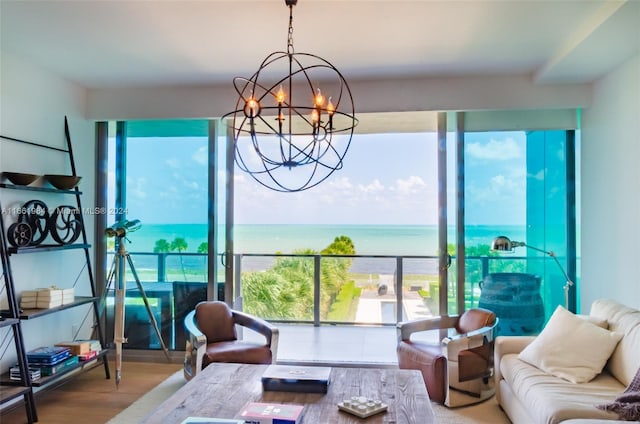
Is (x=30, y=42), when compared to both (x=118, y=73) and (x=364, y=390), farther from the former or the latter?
(x=364, y=390)

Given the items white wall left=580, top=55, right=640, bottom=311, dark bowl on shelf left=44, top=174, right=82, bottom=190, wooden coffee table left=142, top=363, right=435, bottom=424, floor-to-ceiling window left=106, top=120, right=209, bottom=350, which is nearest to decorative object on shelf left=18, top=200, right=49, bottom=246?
dark bowl on shelf left=44, top=174, right=82, bottom=190

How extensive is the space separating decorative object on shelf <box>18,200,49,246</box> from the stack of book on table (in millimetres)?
827

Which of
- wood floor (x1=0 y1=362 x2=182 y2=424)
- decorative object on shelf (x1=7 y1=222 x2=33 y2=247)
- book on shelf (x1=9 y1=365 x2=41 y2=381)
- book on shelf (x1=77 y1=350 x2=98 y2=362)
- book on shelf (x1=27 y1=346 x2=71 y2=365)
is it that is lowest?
wood floor (x1=0 y1=362 x2=182 y2=424)

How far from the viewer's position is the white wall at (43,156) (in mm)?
3211

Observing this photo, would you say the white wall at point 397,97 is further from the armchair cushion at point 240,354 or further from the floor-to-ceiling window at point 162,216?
the armchair cushion at point 240,354

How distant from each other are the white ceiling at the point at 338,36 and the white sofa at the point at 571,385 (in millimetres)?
1804

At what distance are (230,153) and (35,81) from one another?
1699mm

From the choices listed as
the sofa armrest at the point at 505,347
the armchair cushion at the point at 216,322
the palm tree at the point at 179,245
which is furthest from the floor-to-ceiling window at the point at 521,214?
the palm tree at the point at 179,245

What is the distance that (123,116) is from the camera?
13.5 ft

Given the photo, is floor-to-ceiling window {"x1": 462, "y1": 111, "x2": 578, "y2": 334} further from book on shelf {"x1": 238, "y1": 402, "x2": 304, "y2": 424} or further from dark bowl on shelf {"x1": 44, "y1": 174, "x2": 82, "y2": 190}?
dark bowl on shelf {"x1": 44, "y1": 174, "x2": 82, "y2": 190}

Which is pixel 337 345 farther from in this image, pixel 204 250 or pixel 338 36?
pixel 338 36

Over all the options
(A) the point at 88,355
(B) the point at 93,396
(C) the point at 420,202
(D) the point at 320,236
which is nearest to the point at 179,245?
(A) the point at 88,355

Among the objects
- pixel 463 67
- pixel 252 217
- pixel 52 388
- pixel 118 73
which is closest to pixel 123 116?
pixel 118 73

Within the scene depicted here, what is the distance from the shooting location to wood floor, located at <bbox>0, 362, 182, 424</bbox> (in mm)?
2973
